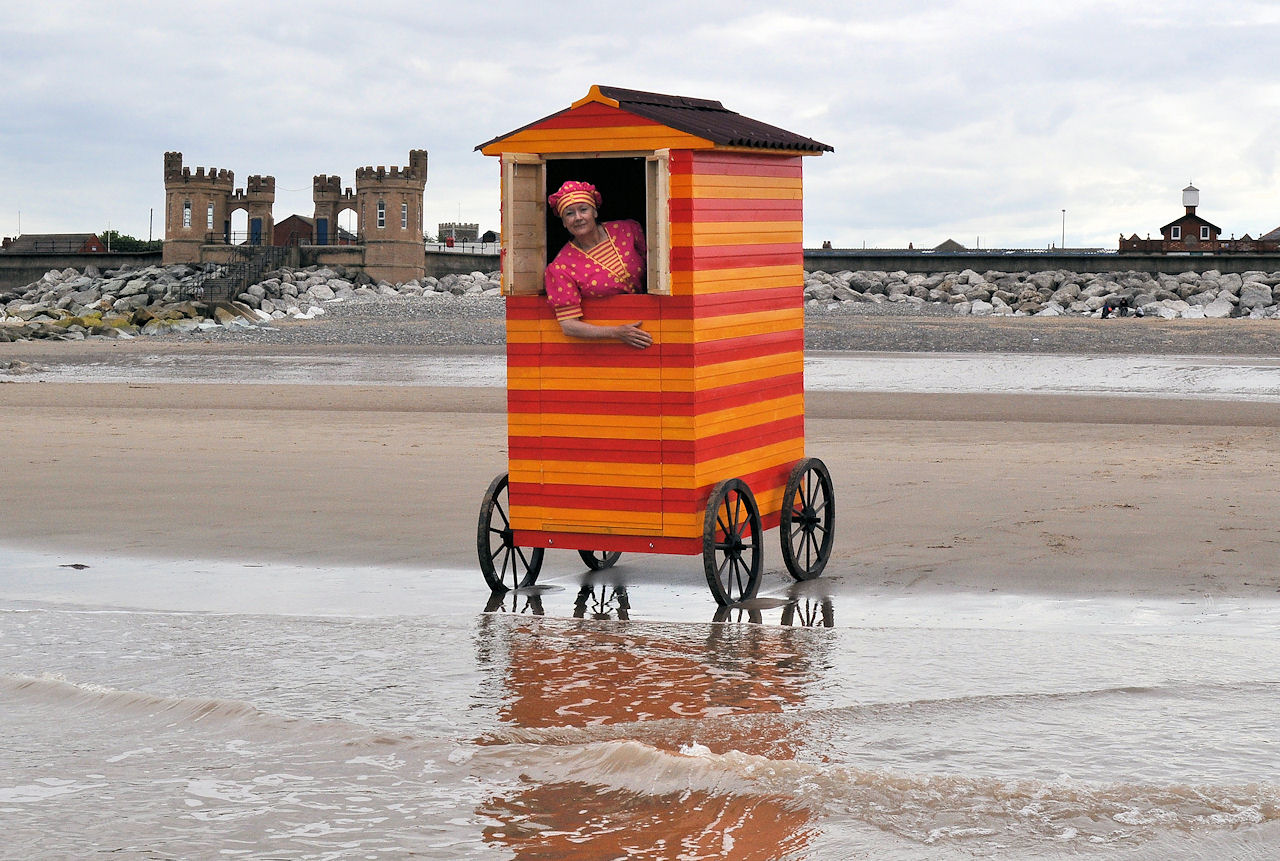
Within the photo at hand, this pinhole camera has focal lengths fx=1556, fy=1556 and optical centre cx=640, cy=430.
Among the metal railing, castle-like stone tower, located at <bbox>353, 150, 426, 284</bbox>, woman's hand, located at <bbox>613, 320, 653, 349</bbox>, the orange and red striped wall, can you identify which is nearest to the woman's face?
the orange and red striped wall

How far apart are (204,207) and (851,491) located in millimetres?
78324

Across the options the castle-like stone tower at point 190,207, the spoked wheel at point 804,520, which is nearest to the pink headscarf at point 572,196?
the spoked wheel at point 804,520

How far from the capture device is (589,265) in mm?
8141

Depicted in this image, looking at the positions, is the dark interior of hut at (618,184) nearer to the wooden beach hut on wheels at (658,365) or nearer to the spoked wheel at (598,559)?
the wooden beach hut on wheels at (658,365)

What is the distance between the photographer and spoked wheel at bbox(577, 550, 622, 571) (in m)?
9.31

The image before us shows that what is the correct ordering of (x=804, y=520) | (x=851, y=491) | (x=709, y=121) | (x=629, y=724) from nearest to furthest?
(x=629, y=724) → (x=709, y=121) → (x=804, y=520) → (x=851, y=491)

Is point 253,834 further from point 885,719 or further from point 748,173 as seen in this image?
point 748,173

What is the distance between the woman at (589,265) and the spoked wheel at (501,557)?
41.4 inches

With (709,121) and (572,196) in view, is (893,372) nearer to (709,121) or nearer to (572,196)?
(709,121)

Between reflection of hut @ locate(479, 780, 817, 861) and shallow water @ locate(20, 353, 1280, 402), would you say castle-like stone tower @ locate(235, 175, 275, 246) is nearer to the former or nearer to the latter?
shallow water @ locate(20, 353, 1280, 402)

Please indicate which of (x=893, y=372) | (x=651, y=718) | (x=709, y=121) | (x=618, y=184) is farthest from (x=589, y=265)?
(x=893, y=372)

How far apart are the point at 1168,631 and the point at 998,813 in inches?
106

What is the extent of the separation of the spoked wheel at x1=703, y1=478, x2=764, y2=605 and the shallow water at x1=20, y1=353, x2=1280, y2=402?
15788mm

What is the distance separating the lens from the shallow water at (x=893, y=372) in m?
25.0
